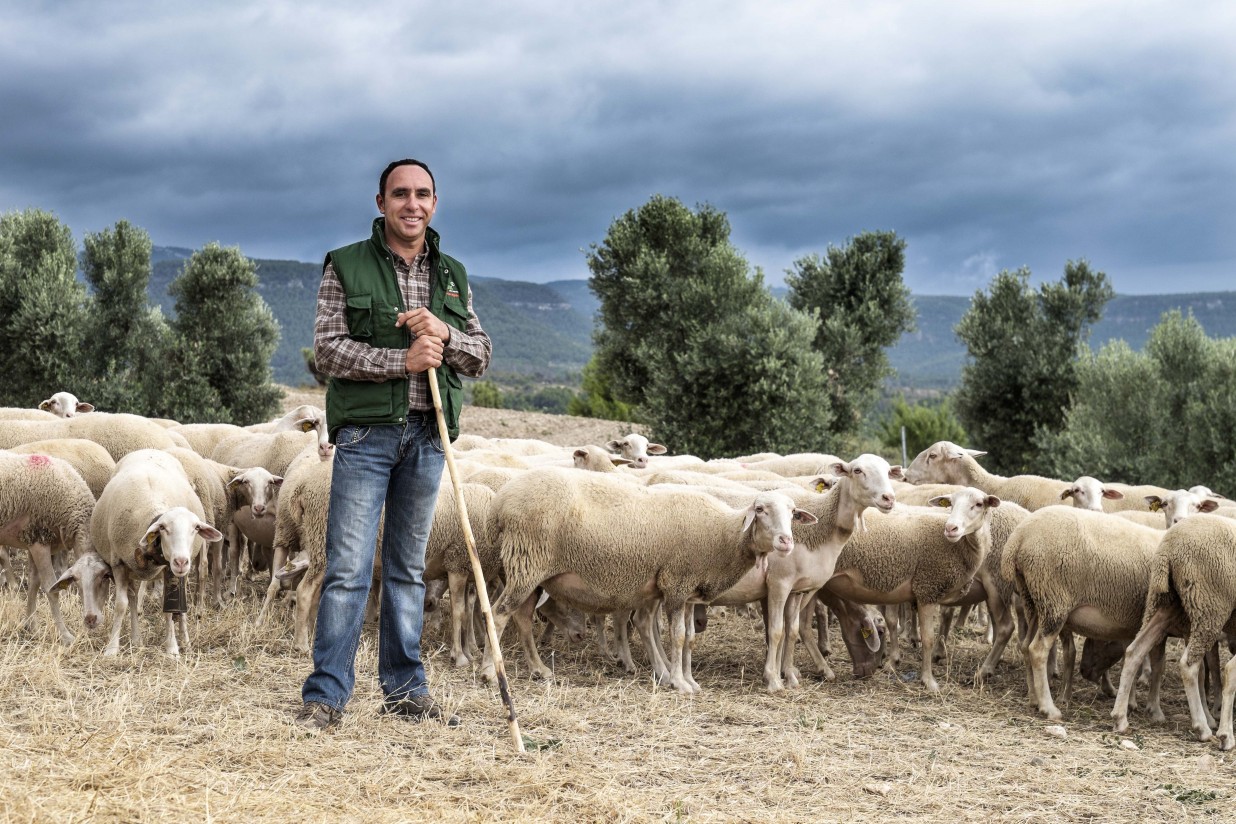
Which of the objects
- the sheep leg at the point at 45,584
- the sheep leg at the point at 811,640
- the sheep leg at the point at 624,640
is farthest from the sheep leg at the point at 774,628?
the sheep leg at the point at 45,584

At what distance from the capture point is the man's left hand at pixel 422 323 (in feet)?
20.0

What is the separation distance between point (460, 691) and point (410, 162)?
3661mm

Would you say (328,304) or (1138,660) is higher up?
(328,304)

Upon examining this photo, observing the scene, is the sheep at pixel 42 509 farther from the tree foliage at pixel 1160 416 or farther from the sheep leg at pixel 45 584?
the tree foliage at pixel 1160 416

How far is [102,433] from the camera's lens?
13.8m

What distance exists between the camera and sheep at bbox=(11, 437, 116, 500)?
11.5 m

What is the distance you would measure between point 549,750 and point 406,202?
315cm

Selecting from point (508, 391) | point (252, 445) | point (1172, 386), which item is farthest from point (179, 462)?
point (508, 391)

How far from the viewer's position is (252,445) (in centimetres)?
1415

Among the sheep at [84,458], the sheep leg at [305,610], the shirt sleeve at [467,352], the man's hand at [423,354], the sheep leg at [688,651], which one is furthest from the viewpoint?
the sheep at [84,458]

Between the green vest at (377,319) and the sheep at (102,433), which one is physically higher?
the green vest at (377,319)

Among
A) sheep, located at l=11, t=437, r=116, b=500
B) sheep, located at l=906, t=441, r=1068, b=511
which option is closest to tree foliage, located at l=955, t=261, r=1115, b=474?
sheep, located at l=906, t=441, r=1068, b=511

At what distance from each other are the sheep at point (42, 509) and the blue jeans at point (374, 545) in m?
5.14

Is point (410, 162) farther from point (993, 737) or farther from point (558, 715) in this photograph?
point (993, 737)
